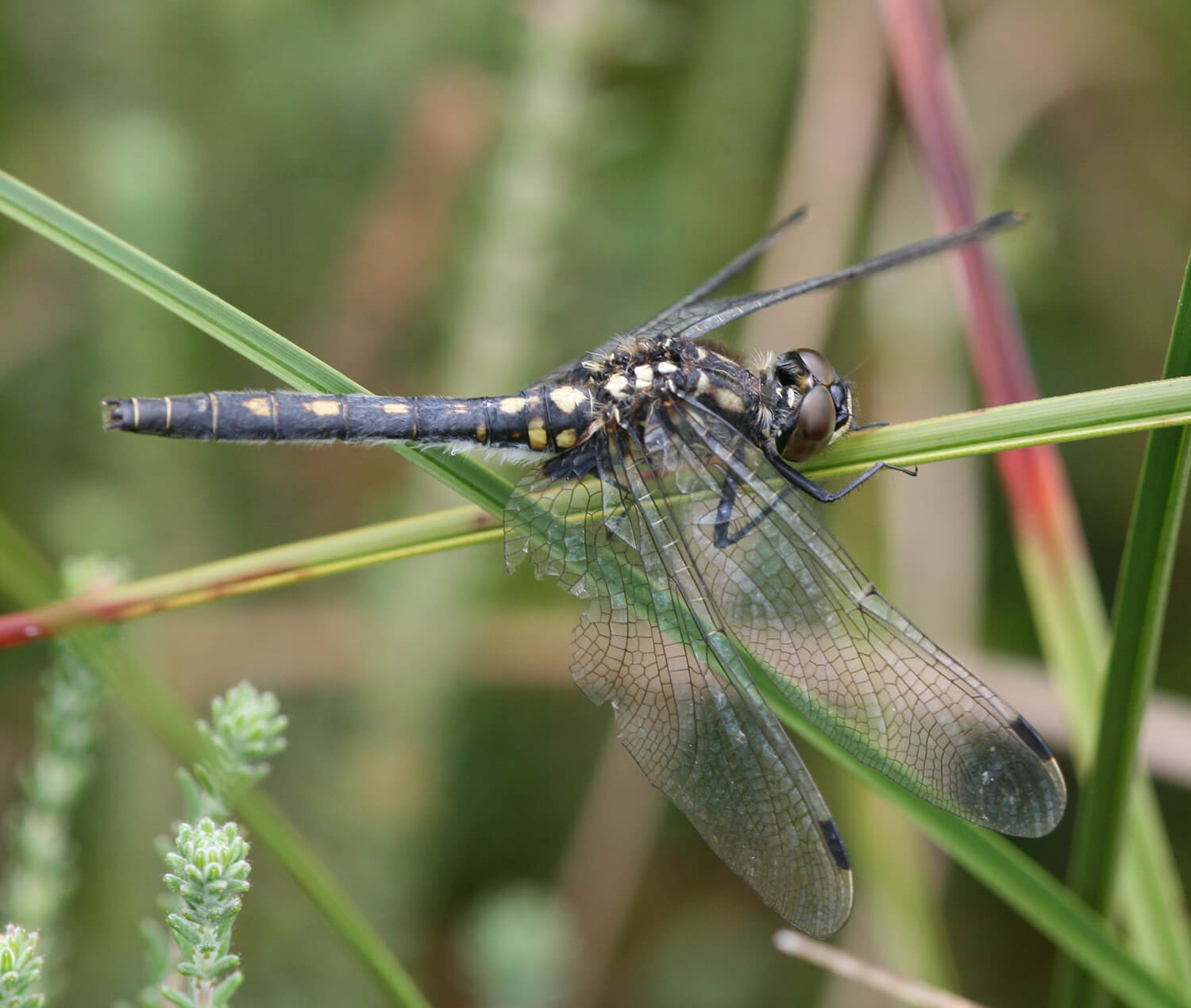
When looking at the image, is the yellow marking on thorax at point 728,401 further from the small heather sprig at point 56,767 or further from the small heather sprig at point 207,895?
the small heather sprig at point 207,895

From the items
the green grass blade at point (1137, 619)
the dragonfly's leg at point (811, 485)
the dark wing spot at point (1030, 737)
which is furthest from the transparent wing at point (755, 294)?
the dark wing spot at point (1030, 737)

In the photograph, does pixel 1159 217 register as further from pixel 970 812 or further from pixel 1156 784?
pixel 970 812

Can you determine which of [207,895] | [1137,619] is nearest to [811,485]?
[1137,619]

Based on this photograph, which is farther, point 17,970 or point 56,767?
point 56,767

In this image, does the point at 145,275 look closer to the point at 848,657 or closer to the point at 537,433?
the point at 537,433

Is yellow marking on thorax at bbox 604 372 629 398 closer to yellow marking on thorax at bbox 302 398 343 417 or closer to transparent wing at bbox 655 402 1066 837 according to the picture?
transparent wing at bbox 655 402 1066 837

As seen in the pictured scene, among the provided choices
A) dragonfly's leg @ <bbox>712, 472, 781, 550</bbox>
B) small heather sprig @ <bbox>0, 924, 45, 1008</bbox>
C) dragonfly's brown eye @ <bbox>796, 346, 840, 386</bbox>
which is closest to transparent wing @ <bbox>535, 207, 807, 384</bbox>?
dragonfly's brown eye @ <bbox>796, 346, 840, 386</bbox>

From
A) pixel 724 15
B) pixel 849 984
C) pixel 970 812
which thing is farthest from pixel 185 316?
pixel 724 15

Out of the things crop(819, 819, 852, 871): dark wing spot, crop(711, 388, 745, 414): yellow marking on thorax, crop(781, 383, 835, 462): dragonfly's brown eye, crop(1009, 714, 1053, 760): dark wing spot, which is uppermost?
crop(711, 388, 745, 414): yellow marking on thorax
